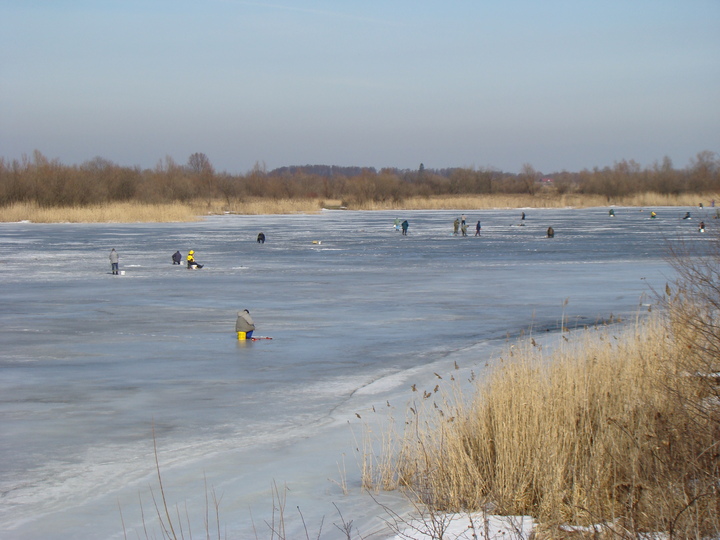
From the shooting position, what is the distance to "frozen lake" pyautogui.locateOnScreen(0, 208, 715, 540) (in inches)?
214

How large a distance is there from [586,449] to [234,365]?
17.1 ft

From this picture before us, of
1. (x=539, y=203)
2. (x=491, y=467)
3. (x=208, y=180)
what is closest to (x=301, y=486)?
(x=491, y=467)

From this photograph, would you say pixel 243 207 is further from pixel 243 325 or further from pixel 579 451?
pixel 579 451

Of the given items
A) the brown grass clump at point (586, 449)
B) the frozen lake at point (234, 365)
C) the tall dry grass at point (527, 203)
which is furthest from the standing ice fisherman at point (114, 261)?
the tall dry grass at point (527, 203)

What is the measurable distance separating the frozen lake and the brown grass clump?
604 mm

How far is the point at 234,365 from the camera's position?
381 inches

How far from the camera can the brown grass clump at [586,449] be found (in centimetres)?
423

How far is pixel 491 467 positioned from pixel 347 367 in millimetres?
4290

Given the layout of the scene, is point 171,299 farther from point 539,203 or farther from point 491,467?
point 539,203

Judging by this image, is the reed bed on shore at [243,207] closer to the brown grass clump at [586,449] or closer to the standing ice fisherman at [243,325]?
the standing ice fisherman at [243,325]

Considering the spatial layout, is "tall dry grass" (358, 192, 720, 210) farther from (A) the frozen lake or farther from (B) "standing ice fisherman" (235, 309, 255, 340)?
(B) "standing ice fisherman" (235, 309, 255, 340)

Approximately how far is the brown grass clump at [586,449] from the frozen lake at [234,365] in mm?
604

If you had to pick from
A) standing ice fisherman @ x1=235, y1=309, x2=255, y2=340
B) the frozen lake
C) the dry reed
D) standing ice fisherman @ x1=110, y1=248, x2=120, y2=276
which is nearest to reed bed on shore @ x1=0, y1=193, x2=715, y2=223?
the frozen lake

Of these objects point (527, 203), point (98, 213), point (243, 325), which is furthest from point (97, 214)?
point (243, 325)
